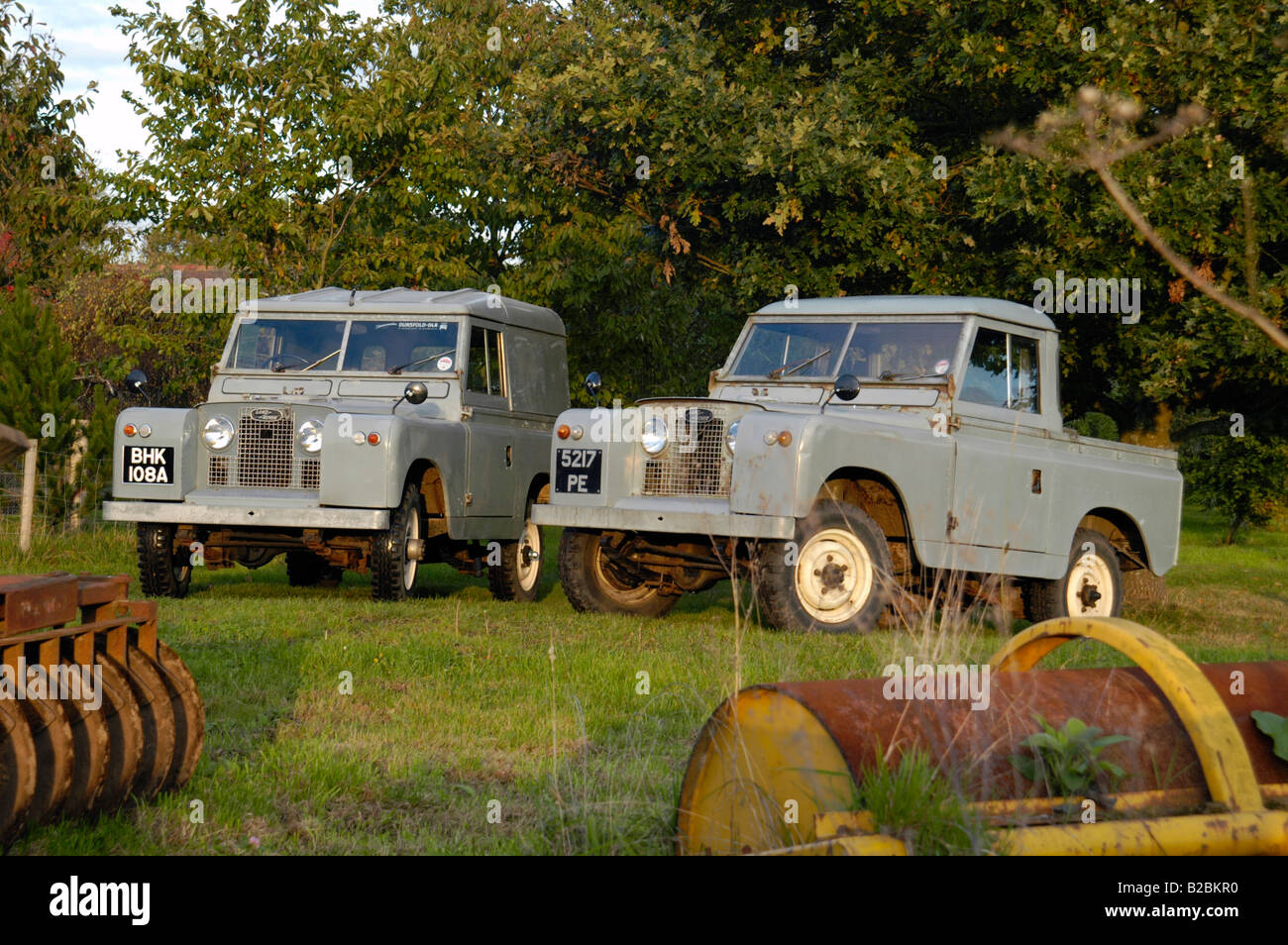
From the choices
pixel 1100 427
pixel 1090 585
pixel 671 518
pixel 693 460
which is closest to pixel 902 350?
pixel 693 460

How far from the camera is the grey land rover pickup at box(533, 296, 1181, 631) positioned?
948 cm

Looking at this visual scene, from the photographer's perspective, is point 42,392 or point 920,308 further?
point 42,392

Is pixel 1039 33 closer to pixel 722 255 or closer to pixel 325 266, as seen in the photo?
pixel 722 255

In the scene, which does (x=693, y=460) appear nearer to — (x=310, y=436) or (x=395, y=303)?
(x=310, y=436)

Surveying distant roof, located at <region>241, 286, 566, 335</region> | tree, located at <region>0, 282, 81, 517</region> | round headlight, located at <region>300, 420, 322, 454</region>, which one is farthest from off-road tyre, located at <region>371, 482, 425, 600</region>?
tree, located at <region>0, 282, 81, 517</region>

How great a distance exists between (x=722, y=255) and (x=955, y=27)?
367 cm

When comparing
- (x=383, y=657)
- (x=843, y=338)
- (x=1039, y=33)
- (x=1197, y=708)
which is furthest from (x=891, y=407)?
(x=1197, y=708)

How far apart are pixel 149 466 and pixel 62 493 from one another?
5.17 metres

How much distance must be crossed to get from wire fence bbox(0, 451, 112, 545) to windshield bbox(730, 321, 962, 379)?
26.9ft

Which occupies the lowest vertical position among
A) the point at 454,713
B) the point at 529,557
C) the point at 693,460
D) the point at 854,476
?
the point at 454,713

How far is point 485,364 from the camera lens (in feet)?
42.1

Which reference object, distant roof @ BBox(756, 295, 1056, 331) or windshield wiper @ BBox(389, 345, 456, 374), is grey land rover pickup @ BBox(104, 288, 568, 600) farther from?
distant roof @ BBox(756, 295, 1056, 331)

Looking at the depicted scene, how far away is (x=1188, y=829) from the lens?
359 cm

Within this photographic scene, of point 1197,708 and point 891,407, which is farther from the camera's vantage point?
point 891,407
